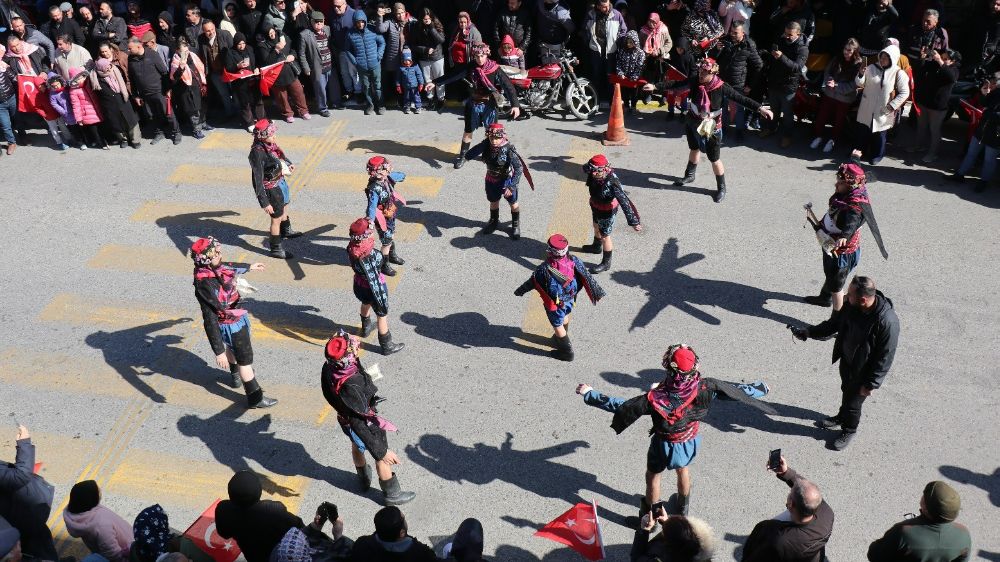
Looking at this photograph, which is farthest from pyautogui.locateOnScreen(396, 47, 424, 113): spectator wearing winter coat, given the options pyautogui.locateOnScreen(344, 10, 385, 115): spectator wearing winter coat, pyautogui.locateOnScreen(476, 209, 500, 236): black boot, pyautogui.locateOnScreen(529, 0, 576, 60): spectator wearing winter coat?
pyautogui.locateOnScreen(476, 209, 500, 236): black boot

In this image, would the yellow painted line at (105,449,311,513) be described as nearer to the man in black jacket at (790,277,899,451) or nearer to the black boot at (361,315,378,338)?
the black boot at (361,315,378,338)

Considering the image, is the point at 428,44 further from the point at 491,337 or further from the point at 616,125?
the point at 491,337

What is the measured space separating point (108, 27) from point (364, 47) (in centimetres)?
456

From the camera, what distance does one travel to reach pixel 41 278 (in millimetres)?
11516

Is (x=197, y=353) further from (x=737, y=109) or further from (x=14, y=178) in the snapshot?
(x=737, y=109)

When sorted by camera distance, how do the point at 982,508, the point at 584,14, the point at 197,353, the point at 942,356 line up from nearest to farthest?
the point at 982,508, the point at 942,356, the point at 197,353, the point at 584,14

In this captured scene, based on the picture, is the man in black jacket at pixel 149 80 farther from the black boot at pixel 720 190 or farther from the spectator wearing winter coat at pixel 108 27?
the black boot at pixel 720 190

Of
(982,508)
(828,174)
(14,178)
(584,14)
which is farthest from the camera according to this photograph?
(584,14)

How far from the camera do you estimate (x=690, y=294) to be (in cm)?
1070

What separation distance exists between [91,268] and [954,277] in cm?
1091

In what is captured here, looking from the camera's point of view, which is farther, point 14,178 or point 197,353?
point 14,178

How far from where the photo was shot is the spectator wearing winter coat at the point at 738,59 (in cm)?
1355

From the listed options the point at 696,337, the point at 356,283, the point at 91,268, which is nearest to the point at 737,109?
the point at 696,337

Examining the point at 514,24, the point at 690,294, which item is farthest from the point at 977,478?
the point at 514,24
